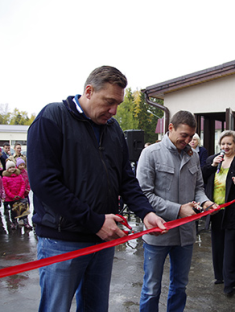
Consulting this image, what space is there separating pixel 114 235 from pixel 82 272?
35 centimetres

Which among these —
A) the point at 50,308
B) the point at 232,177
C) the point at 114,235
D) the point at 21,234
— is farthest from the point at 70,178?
the point at 21,234

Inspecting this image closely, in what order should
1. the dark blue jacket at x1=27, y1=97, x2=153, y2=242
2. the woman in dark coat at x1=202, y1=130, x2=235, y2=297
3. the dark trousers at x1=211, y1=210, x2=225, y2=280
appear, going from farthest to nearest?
the dark trousers at x1=211, y1=210, x2=225, y2=280 → the woman in dark coat at x1=202, y1=130, x2=235, y2=297 → the dark blue jacket at x1=27, y1=97, x2=153, y2=242

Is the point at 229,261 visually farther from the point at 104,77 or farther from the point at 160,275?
the point at 104,77

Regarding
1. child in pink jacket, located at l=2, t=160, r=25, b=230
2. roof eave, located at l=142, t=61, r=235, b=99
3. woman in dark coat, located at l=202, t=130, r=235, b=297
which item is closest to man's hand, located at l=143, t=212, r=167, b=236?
woman in dark coat, located at l=202, t=130, r=235, b=297

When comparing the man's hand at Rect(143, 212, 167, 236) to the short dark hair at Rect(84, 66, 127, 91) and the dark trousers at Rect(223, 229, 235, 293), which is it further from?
the dark trousers at Rect(223, 229, 235, 293)

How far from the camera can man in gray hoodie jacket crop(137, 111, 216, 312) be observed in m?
2.88

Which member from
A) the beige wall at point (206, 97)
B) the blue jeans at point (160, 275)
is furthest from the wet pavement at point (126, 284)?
the beige wall at point (206, 97)

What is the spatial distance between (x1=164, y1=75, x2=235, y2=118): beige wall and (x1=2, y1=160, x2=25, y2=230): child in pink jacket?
6.09 m

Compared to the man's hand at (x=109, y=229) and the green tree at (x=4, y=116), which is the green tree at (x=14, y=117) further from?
the man's hand at (x=109, y=229)

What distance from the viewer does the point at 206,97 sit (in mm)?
10633

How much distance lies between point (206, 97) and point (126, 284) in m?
7.87

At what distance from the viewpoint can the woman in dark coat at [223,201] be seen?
13.9ft

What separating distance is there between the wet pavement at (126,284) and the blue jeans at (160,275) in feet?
2.28

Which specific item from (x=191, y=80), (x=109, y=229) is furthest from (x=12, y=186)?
(x=191, y=80)
